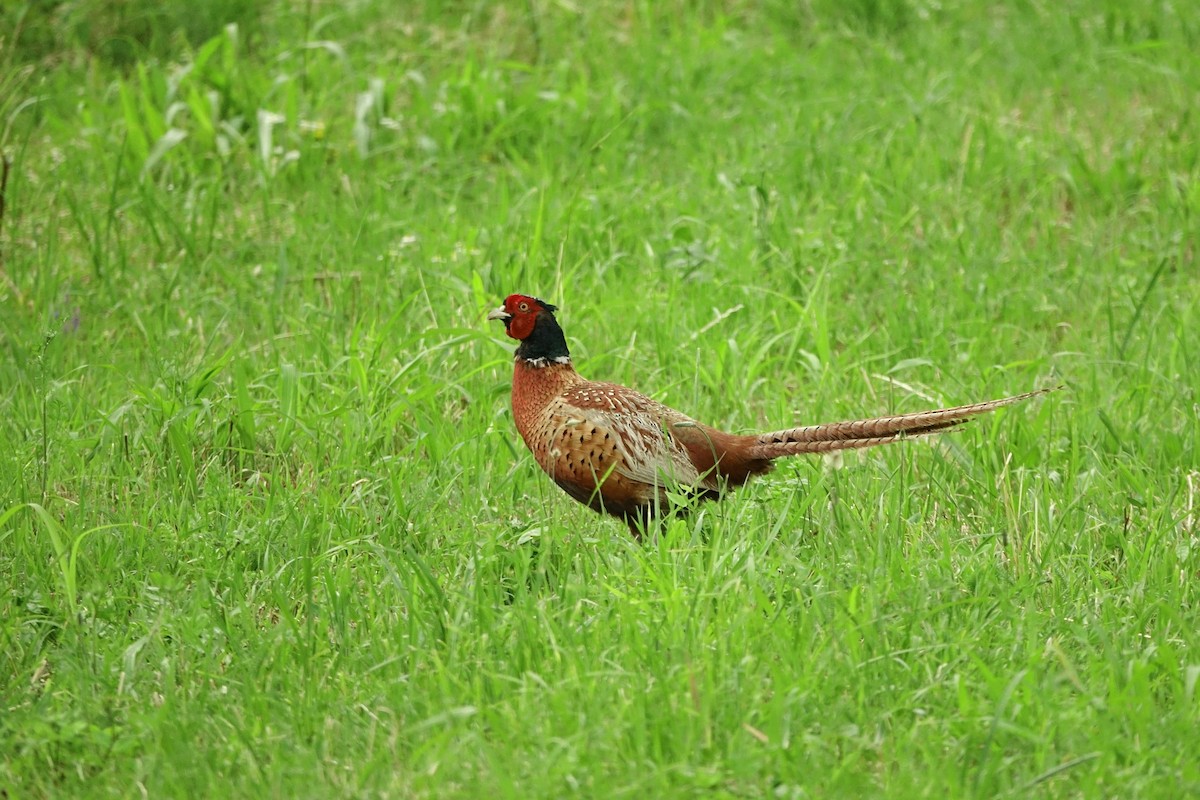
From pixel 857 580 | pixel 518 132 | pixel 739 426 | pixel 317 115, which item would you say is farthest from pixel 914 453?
pixel 317 115

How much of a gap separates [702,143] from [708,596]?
13.1 ft

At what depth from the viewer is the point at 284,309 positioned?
5.89 meters

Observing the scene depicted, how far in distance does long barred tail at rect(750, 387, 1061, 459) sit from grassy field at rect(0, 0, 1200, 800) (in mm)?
199

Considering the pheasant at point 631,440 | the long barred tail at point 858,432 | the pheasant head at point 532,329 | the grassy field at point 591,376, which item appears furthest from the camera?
the pheasant head at point 532,329

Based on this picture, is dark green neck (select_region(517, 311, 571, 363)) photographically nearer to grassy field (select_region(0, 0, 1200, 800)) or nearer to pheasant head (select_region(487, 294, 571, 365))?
pheasant head (select_region(487, 294, 571, 365))

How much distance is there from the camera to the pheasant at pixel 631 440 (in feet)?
14.3

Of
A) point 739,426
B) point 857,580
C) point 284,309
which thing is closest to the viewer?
point 857,580

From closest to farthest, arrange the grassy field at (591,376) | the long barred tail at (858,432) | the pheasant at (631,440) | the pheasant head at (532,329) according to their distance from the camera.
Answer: the grassy field at (591,376), the long barred tail at (858,432), the pheasant at (631,440), the pheasant head at (532,329)

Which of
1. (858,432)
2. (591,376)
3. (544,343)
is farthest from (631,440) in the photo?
(591,376)

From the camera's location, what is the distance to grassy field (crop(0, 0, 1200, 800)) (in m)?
3.20

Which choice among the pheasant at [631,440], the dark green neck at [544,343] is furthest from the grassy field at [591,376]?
the dark green neck at [544,343]

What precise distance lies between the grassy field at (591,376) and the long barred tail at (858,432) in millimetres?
199

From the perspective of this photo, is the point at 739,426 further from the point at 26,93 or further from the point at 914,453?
the point at 26,93

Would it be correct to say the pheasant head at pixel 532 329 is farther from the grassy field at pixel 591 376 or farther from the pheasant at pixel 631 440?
the grassy field at pixel 591 376
